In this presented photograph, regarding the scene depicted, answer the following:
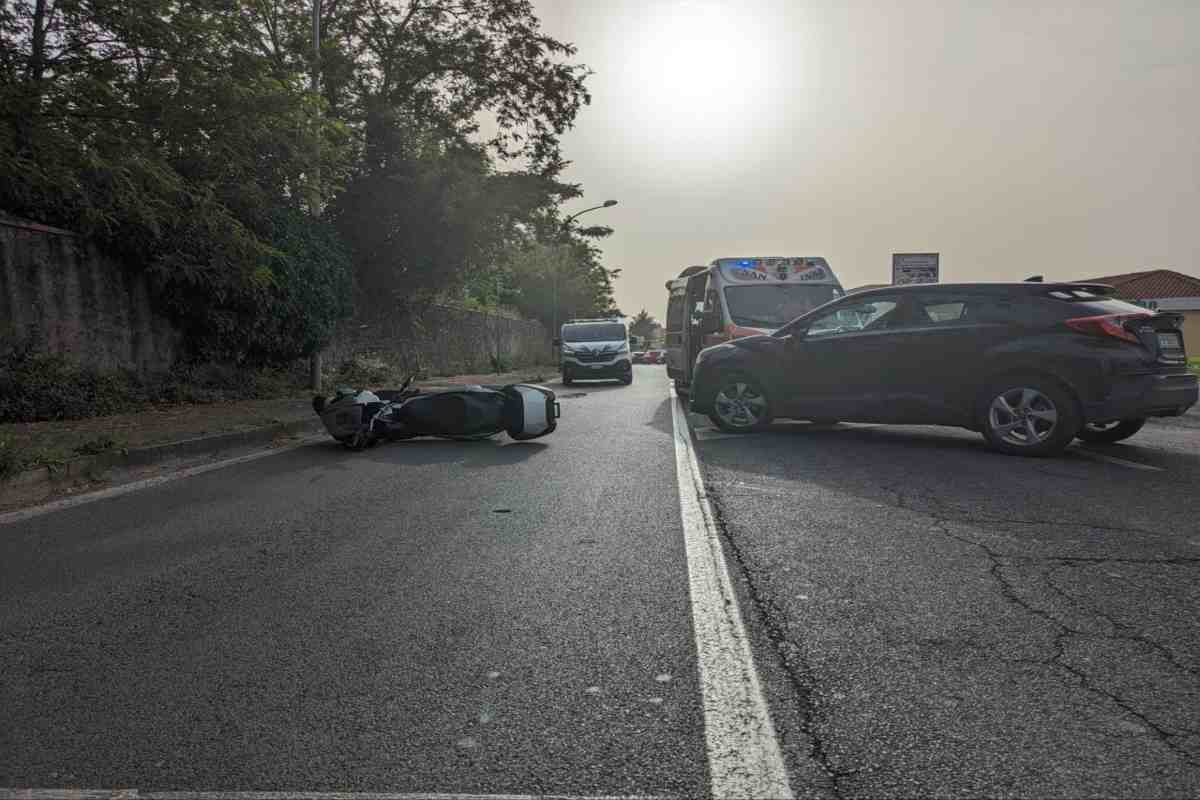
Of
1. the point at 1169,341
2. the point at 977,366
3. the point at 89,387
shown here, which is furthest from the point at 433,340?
the point at 1169,341

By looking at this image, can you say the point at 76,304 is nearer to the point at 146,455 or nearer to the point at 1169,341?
the point at 146,455

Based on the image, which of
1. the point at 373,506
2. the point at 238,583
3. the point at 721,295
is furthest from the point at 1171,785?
the point at 721,295

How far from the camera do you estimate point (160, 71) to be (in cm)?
939

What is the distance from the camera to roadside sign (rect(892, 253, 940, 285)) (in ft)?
80.6

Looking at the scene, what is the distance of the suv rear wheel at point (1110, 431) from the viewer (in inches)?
353

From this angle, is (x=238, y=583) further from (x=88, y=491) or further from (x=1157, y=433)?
(x=1157, y=433)

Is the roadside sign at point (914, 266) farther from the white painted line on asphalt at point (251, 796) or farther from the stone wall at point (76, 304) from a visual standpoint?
the white painted line on asphalt at point (251, 796)

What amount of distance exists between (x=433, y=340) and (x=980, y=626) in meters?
25.7

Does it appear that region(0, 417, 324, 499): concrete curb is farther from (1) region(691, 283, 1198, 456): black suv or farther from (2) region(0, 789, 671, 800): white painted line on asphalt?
(1) region(691, 283, 1198, 456): black suv

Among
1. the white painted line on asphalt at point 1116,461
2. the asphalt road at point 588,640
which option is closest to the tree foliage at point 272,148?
the asphalt road at point 588,640

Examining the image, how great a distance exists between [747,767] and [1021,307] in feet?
24.8

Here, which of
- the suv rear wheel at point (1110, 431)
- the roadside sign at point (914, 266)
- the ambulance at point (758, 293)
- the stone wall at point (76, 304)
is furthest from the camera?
the roadside sign at point (914, 266)

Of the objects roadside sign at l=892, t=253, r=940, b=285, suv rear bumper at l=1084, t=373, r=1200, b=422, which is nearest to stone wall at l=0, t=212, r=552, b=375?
suv rear bumper at l=1084, t=373, r=1200, b=422

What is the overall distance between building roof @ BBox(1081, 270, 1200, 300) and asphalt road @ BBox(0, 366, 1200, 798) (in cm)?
7956
